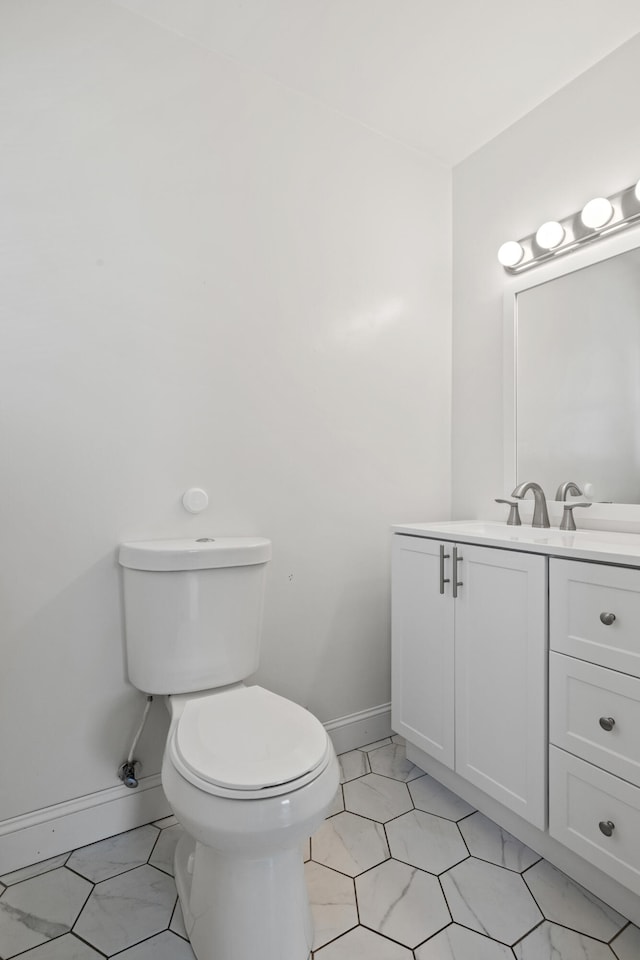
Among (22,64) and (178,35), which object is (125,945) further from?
(178,35)

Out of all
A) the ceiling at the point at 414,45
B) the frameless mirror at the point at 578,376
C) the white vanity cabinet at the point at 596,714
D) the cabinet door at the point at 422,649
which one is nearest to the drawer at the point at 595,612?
the white vanity cabinet at the point at 596,714

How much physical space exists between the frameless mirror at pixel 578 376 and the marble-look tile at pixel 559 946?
42.3 inches

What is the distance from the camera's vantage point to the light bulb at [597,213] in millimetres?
Result: 1579

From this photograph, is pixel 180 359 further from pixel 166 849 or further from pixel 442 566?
pixel 166 849

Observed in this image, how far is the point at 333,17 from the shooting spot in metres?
1.50

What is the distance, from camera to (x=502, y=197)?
77.8 inches

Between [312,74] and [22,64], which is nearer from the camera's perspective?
[22,64]

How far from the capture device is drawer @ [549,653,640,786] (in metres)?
1.11

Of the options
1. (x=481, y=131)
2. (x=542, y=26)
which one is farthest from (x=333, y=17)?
(x=481, y=131)

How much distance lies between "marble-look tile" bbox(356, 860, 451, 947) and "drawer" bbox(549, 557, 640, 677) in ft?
2.12

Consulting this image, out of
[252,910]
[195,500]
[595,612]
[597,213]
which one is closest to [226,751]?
[252,910]

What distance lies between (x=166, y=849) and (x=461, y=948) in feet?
2.50

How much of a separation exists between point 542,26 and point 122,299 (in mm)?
1447

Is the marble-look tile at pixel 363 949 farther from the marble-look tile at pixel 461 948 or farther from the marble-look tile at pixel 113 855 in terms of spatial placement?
the marble-look tile at pixel 113 855
